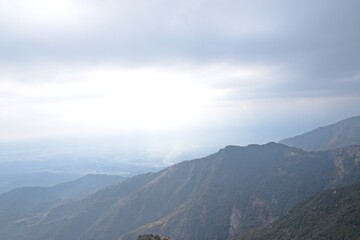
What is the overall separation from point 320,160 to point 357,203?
7905 centimetres

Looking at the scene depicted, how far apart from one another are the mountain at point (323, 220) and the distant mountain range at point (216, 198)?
2376 cm

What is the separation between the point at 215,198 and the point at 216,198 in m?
0.42

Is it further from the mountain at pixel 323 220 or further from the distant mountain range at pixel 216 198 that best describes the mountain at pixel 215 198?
the mountain at pixel 323 220

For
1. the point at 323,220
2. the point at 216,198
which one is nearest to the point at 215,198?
the point at 216,198

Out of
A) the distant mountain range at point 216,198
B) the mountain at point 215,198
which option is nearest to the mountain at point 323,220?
the distant mountain range at point 216,198

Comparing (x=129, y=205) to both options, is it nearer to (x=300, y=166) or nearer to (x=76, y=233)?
(x=76, y=233)

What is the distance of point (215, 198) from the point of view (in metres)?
142

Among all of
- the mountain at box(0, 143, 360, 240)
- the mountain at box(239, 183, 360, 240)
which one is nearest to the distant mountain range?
the mountain at box(0, 143, 360, 240)

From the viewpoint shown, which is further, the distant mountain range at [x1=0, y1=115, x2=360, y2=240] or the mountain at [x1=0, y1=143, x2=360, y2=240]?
the mountain at [x1=0, y1=143, x2=360, y2=240]

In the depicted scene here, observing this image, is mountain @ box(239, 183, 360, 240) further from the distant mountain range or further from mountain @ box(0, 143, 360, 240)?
mountain @ box(0, 143, 360, 240)

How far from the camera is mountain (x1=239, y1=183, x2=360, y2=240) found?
2847 inches

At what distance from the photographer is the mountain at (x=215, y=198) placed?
127000 millimetres

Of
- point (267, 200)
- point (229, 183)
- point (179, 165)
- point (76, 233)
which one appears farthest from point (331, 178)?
point (76, 233)

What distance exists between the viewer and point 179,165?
195 metres
